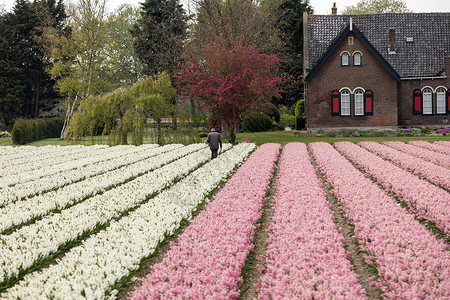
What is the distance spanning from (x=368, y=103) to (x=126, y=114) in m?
18.4

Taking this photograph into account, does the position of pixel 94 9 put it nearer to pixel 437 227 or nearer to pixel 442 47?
pixel 442 47

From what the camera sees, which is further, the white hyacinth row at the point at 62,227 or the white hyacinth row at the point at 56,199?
the white hyacinth row at the point at 56,199

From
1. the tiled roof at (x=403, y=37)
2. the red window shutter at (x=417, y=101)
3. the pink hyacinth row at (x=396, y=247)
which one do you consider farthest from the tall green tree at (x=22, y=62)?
the pink hyacinth row at (x=396, y=247)

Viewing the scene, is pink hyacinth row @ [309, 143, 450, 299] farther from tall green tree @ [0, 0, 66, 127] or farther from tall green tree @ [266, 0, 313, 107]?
tall green tree @ [0, 0, 66, 127]

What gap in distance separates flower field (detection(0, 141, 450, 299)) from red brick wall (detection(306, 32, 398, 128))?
20183 millimetres

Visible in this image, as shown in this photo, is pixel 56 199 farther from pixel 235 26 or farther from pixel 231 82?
pixel 235 26

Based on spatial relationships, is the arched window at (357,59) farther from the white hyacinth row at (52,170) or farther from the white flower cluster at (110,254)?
the white flower cluster at (110,254)

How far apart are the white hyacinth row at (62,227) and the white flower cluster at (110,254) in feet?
0.77

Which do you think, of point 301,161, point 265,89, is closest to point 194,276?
point 301,161

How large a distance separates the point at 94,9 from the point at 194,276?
3582 cm

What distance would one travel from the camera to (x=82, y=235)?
695cm

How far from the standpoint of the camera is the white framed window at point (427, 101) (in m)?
32.2

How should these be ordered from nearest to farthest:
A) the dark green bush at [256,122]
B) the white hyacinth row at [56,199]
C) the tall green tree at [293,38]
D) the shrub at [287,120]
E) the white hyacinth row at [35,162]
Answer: the white hyacinth row at [56,199] → the white hyacinth row at [35,162] → the dark green bush at [256,122] → the tall green tree at [293,38] → the shrub at [287,120]

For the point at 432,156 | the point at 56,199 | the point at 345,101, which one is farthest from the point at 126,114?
the point at 345,101
